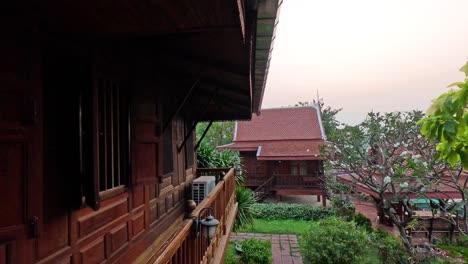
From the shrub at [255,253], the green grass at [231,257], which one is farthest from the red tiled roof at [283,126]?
the green grass at [231,257]

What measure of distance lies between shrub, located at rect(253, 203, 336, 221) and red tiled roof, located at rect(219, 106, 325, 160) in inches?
126

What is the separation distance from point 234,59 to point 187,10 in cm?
153

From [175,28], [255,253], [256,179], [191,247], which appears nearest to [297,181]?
[256,179]

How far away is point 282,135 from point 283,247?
9934mm

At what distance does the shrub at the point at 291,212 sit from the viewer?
13.9 metres

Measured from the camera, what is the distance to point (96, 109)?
1778 millimetres

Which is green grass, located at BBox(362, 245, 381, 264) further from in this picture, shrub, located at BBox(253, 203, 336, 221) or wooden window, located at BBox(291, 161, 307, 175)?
wooden window, located at BBox(291, 161, 307, 175)

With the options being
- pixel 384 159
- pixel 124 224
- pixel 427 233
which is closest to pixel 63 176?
pixel 124 224

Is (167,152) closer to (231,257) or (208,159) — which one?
(208,159)

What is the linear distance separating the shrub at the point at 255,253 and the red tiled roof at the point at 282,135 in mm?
8037

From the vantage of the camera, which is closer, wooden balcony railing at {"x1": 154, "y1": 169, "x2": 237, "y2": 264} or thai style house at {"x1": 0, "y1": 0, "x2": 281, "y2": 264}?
thai style house at {"x1": 0, "y1": 0, "x2": 281, "y2": 264}

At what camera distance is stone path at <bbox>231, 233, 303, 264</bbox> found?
341 inches

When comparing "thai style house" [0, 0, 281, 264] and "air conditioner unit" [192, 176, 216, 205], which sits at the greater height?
"thai style house" [0, 0, 281, 264]

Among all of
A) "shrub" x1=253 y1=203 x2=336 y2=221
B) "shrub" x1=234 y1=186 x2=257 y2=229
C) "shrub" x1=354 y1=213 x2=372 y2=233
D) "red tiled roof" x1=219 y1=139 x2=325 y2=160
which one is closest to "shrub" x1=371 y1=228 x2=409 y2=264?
"shrub" x1=354 y1=213 x2=372 y2=233
